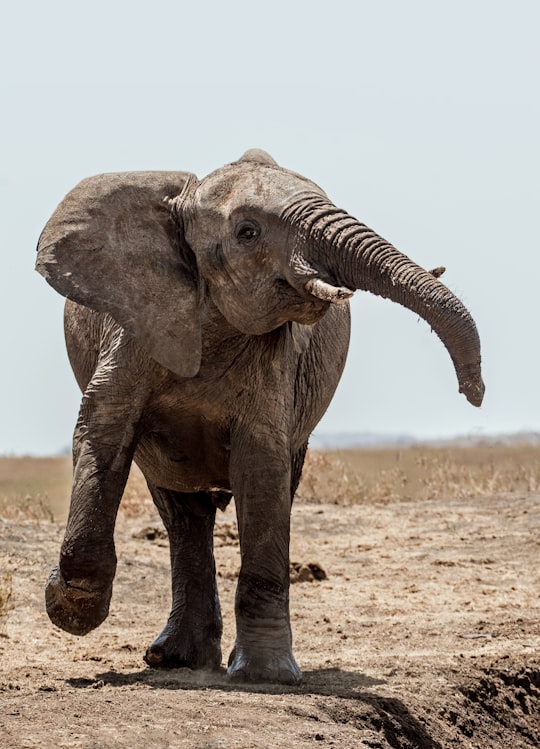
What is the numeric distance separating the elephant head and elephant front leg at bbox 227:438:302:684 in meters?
0.67

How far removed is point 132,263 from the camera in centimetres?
802

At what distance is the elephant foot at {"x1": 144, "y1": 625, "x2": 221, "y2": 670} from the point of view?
8.94 metres

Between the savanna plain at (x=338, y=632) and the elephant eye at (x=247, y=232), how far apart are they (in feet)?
6.87

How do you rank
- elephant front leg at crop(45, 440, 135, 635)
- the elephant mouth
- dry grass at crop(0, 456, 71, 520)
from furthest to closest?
1. dry grass at crop(0, 456, 71, 520)
2. elephant front leg at crop(45, 440, 135, 635)
3. the elephant mouth

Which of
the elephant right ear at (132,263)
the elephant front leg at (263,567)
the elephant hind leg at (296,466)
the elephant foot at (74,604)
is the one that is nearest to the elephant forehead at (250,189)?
the elephant right ear at (132,263)

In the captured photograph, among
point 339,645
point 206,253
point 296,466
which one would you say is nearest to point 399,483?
point 339,645

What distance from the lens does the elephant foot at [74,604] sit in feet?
25.7

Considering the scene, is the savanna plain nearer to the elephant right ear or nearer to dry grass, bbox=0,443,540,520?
dry grass, bbox=0,443,540,520

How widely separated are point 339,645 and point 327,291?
131 inches

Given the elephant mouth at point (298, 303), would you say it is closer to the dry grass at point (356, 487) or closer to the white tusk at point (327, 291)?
the white tusk at point (327, 291)

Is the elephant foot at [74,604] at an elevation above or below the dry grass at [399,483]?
below

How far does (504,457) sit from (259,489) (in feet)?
73.0

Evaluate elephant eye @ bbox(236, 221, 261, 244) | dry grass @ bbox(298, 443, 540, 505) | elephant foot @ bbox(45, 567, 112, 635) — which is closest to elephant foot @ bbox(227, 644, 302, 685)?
elephant foot @ bbox(45, 567, 112, 635)

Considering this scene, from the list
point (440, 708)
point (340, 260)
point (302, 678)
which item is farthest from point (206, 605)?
point (340, 260)
